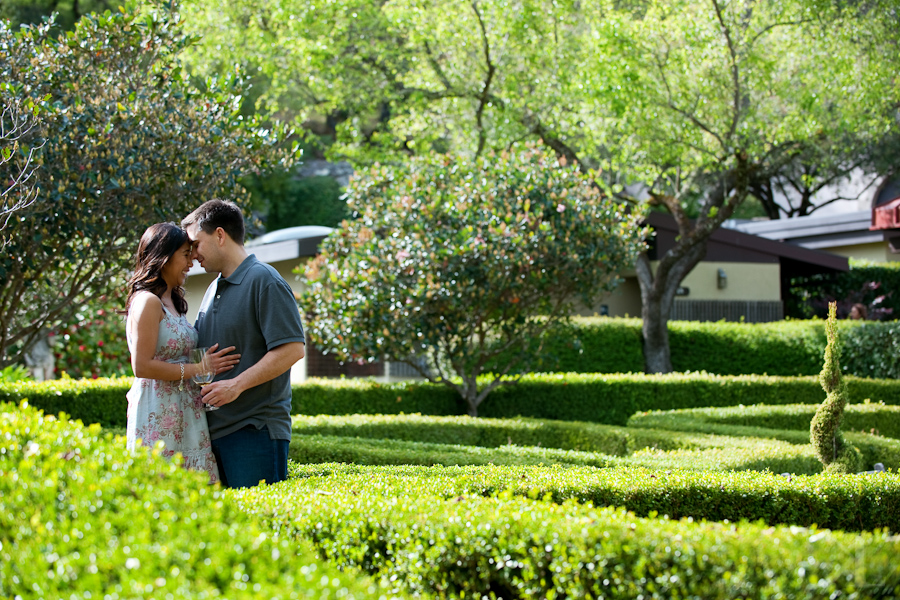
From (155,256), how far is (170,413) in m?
0.74

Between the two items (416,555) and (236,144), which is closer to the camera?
(416,555)

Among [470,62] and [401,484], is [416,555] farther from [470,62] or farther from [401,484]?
[470,62]

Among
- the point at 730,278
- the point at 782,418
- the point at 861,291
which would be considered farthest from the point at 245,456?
the point at 861,291

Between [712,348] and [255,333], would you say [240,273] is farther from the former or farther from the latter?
[712,348]

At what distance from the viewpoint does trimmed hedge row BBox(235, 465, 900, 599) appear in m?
2.34

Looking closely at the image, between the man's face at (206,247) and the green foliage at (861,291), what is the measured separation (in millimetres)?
21278

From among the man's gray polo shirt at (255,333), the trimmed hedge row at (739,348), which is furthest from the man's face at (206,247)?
the trimmed hedge row at (739,348)

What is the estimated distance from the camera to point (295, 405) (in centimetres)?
1146

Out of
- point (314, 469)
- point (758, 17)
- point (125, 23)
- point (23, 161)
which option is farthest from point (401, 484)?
point (758, 17)

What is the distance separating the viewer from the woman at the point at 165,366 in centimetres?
364

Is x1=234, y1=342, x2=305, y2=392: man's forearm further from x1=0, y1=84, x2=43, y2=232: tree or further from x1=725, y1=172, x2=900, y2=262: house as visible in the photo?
x1=725, y1=172, x2=900, y2=262: house

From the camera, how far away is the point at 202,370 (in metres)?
3.68

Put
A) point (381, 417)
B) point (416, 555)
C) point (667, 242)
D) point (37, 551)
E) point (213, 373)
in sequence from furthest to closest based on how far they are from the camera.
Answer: point (667, 242) → point (381, 417) → point (213, 373) → point (416, 555) → point (37, 551)

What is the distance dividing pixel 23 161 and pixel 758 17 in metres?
12.9
